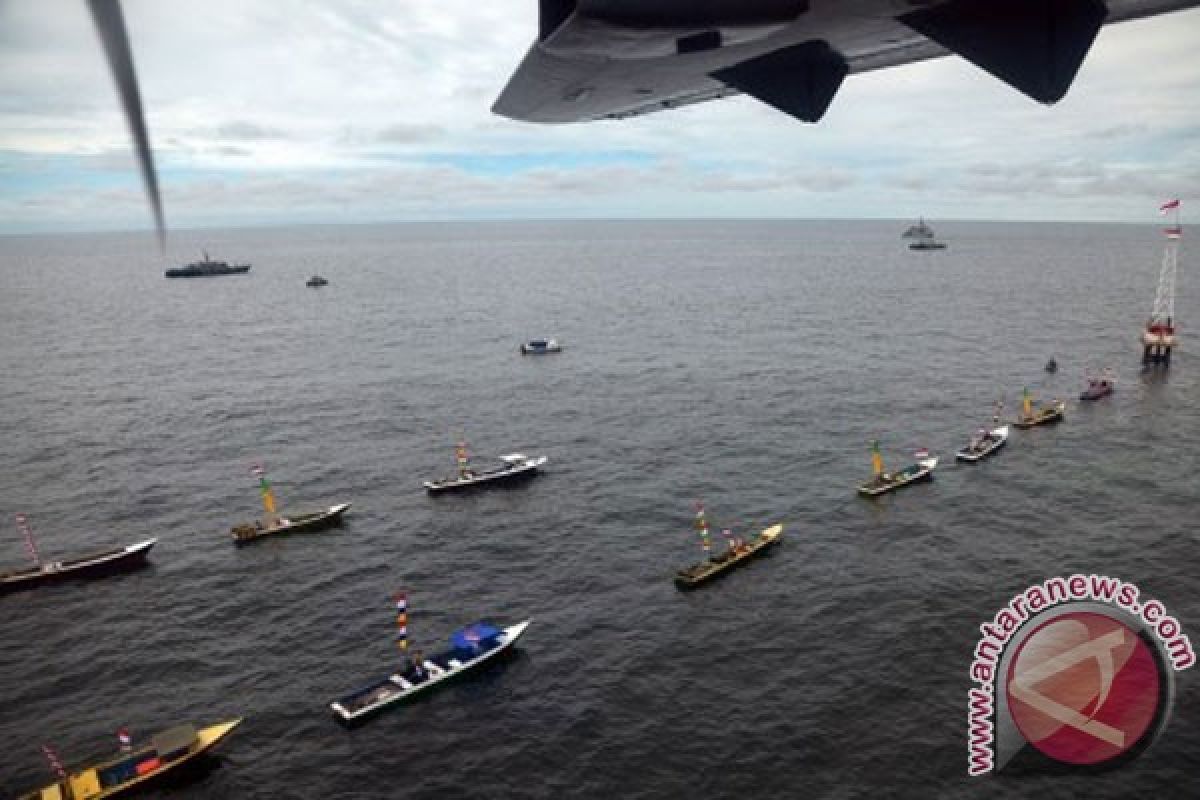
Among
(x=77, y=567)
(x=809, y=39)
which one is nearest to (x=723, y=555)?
(x=809, y=39)

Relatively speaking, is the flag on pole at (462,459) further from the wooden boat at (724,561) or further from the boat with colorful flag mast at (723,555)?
the wooden boat at (724,561)

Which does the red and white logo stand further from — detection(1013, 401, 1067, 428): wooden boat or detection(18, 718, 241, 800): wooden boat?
detection(18, 718, 241, 800): wooden boat

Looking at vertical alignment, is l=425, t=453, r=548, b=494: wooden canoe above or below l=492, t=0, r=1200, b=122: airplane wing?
Answer: below

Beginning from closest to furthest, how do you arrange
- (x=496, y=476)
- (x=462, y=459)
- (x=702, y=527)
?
(x=702, y=527) < (x=462, y=459) < (x=496, y=476)

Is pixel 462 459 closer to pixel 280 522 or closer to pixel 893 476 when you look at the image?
pixel 280 522

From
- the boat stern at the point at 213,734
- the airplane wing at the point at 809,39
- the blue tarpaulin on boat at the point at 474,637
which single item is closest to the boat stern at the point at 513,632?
the blue tarpaulin on boat at the point at 474,637

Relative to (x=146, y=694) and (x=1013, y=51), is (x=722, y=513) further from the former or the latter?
(x=1013, y=51)

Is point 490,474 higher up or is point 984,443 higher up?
point 984,443

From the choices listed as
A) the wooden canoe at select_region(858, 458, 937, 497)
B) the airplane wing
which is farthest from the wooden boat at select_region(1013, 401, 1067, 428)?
the airplane wing
